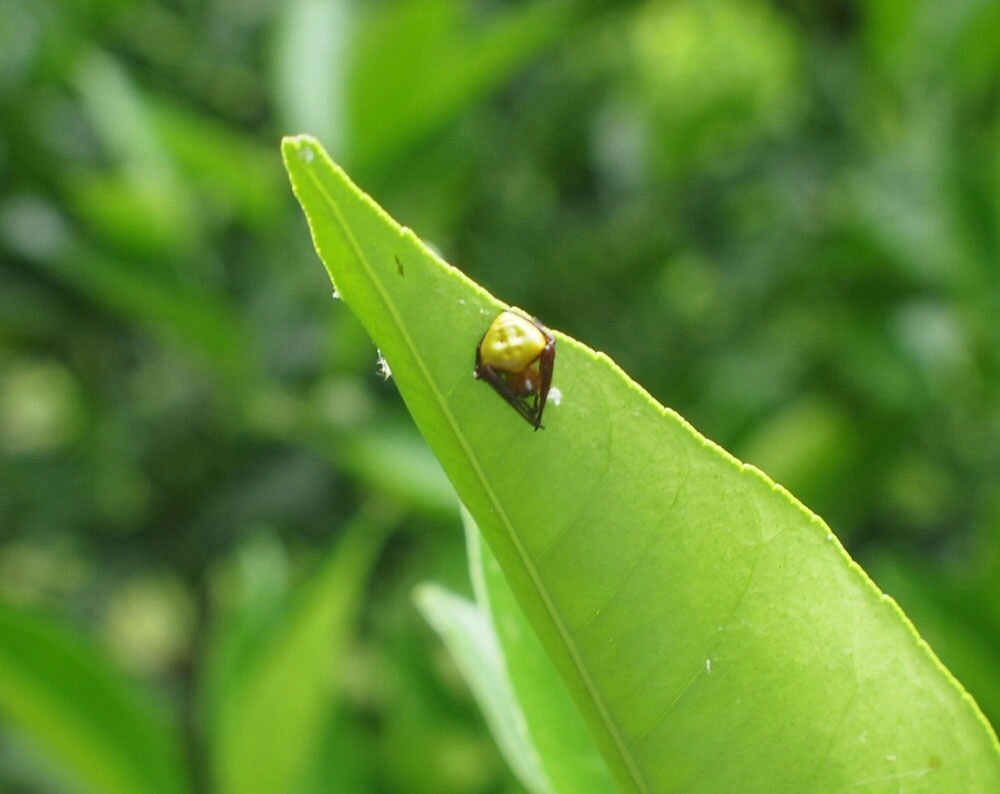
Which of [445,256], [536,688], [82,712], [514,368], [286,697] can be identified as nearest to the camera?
[514,368]

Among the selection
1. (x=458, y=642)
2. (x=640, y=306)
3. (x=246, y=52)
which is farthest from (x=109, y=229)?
(x=458, y=642)

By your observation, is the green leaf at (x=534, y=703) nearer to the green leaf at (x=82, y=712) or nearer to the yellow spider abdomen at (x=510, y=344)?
the yellow spider abdomen at (x=510, y=344)

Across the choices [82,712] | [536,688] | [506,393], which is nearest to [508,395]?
[506,393]

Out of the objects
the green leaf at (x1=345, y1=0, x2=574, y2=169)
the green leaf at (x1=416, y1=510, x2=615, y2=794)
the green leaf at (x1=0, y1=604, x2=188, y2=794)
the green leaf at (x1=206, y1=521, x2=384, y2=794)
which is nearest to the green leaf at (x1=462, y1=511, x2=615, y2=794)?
the green leaf at (x1=416, y1=510, x2=615, y2=794)

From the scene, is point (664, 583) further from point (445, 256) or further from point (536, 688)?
point (445, 256)

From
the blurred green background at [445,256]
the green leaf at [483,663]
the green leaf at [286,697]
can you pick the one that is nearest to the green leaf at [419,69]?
the blurred green background at [445,256]

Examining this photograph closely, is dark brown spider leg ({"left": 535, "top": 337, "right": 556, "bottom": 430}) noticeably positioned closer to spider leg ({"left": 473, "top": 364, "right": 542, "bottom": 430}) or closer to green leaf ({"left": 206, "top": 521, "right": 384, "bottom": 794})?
spider leg ({"left": 473, "top": 364, "right": 542, "bottom": 430})

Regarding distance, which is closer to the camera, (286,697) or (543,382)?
(543,382)
